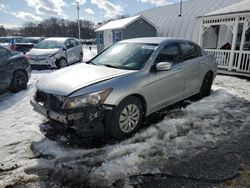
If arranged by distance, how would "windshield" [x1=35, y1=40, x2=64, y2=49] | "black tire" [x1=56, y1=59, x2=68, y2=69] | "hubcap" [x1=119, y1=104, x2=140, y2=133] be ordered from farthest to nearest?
"windshield" [x1=35, y1=40, x2=64, y2=49] < "black tire" [x1=56, y1=59, x2=68, y2=69] < "hubcap" [x1=119, y1=104, x2=140, y2=133]

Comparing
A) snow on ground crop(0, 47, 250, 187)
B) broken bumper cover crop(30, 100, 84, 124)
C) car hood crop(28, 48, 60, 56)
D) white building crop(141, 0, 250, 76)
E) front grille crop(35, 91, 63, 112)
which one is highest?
white building crop(141, 0, 250, 76)

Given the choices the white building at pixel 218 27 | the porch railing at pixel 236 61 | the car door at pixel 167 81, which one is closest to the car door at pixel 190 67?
the car door at pixel 167 81

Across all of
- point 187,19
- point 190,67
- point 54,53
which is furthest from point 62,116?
point 187,19

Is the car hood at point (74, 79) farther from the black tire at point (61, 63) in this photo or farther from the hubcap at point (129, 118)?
the black tire at point (61, 63)

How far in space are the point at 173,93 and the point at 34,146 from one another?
9.43ft

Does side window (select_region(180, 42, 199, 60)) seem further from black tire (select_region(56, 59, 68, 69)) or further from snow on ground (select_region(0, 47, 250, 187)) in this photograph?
black tire (select_region(56, 59, 68, 69))

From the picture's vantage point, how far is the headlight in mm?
3346

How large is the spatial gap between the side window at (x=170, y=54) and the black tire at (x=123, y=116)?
1.05 metres

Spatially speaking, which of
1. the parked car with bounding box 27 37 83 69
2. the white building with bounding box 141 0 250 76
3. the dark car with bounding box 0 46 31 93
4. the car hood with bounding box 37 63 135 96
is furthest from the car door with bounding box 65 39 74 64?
the car hood with bounding box 37 63 135 96

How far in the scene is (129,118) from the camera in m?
3.89

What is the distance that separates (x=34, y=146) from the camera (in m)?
3.67

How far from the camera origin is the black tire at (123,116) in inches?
142

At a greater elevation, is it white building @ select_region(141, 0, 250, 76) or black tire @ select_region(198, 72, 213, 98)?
white building @ select_region(141, 0, 250, 76)

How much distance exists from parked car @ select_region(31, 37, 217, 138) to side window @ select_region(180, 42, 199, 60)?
1.1 inches
